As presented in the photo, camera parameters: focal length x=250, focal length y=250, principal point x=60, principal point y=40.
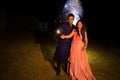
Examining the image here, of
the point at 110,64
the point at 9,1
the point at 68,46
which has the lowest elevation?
the point at 110,64

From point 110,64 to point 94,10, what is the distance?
65.3 ft

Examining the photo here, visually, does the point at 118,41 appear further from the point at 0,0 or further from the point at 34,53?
the point at 0,0

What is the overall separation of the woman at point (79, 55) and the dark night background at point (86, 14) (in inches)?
300

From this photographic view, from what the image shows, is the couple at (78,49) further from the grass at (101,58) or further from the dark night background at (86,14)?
the dark night background at (86,14)

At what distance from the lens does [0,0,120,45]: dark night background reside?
62.1ft

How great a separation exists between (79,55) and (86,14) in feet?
67.5

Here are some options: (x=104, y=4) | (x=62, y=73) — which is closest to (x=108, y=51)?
(x=62, y=73)

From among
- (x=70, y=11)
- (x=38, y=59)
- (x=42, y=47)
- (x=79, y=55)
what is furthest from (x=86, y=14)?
(x=79, y=55)

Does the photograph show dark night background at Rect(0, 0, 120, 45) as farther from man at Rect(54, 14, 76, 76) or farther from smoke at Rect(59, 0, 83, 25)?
man at Rect(54, 14, 76, 76)

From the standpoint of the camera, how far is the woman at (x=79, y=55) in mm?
7715

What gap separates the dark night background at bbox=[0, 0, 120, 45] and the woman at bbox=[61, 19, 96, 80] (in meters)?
7.63

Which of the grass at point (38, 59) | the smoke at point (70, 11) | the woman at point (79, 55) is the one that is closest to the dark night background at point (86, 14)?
the smoke at point (70, 11)

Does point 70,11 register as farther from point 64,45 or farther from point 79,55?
point 79,55

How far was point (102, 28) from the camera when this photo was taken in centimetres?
2145
